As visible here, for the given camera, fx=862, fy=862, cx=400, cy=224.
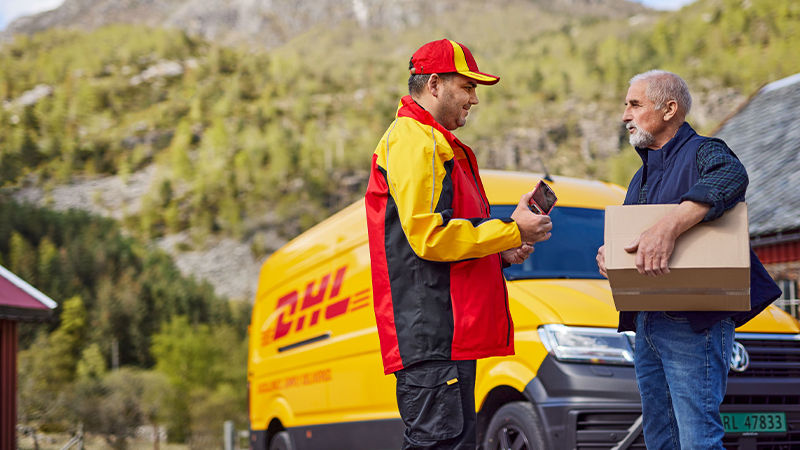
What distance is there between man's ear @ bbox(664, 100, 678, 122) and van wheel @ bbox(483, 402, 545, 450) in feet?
6.28

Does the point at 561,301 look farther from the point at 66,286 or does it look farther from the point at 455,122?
the point at 66,286

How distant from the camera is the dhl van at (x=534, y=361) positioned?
453 centimetres

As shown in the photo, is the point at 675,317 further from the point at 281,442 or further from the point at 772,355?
the point at 281,442

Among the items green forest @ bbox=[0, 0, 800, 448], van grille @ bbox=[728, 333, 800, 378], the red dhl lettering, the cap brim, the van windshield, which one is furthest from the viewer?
green forest @ bbox=[0, 0, 800, 448]

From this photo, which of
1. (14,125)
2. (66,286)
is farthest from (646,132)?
(14,125)

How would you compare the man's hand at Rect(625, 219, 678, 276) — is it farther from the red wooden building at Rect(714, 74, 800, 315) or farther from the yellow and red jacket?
the red wooden building at Rect(714, 74, 800, 315)

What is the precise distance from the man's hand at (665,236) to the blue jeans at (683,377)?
0.33 metres

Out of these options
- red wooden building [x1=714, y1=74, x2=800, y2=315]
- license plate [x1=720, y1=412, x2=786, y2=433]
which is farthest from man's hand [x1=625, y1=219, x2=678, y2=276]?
red wooden building [x1=714, y1=74, x2=800, y2=315]

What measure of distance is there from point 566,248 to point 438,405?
2.94 meters

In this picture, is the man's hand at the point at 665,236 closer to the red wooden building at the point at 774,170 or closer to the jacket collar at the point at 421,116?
the jacket collar at the point at 421,116

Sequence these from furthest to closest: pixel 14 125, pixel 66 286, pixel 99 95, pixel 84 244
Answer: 1. pixel 99 95
2. pixel 14 125
3. pixel 84 244
4. pixel 66 286

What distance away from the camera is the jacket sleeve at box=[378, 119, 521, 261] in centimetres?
291

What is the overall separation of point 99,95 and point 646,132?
671ft

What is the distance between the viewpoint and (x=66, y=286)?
122750 mm
